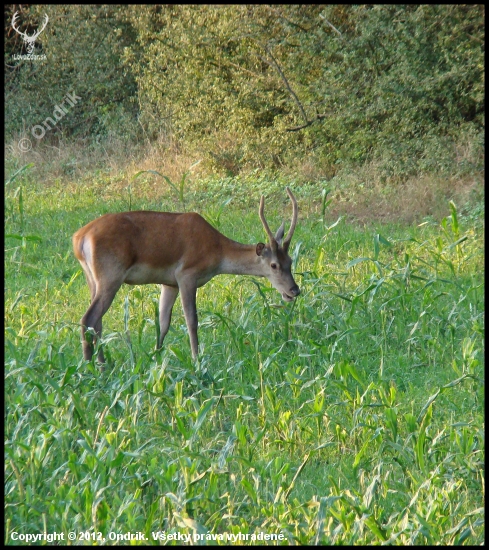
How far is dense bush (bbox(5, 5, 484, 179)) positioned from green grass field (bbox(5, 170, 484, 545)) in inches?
162

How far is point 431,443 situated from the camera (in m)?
4.72

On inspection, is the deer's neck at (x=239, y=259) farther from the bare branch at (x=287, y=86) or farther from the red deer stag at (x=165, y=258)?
the bare branch at (x=287, y=86)

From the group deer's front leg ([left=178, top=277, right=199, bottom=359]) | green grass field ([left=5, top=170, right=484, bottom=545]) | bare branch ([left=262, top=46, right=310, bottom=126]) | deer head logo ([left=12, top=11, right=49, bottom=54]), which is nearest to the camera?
green grass field ([left=5, top=170, right=484, bottom=545])

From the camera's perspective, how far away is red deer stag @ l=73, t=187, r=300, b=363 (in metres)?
6.56

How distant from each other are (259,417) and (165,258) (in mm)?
2035

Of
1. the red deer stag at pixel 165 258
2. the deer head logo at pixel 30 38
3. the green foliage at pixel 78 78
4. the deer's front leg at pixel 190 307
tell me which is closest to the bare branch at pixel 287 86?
the green foliage at pixel 78 78

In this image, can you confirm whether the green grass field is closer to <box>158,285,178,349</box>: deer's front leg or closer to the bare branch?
<box>158,285,178,349</box>: deer's front leg

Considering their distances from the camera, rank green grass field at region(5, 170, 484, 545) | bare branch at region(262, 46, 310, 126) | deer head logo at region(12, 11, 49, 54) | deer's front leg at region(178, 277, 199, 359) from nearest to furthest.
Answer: green grass field at region(5, 170, 484, 545), deer's front leg at region(178, 277, 199, 359), bare branch at region(262, 46, 310, 126), deer head logo at region(12, 11, 49, 54)

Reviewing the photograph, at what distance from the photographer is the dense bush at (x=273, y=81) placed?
12.0 m

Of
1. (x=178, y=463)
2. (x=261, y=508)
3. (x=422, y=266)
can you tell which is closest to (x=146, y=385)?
(x=178, y=463)

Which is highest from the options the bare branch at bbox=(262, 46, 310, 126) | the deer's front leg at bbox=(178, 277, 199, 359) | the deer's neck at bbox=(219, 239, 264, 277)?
the bare branch at bbox=(262, 46, 310, 126)

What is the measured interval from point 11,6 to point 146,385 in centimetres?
1574

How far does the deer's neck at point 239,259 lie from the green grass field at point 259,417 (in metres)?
0.27

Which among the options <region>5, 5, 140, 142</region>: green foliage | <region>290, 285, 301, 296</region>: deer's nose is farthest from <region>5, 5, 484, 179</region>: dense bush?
<region>290, 285, 301, 296</region>: deer's nose
